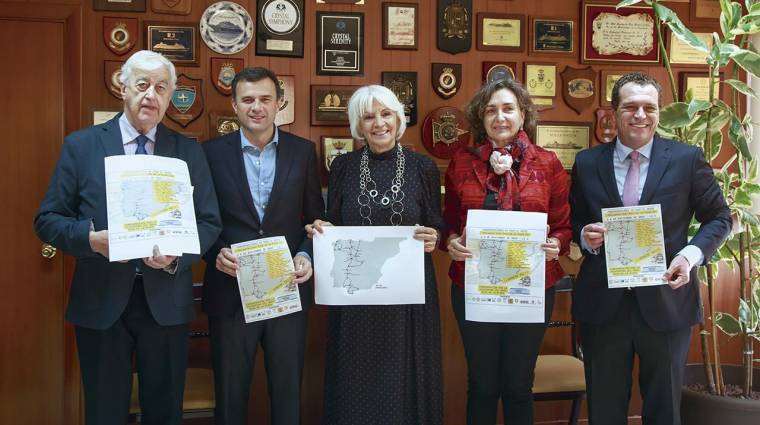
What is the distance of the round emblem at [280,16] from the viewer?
3.38 meters

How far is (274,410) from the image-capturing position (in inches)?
108

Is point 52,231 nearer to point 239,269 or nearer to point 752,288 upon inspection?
point 239,269

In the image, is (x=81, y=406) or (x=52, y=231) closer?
(x=52, y=231)

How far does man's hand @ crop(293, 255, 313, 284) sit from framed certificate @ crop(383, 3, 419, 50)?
1.40 meters

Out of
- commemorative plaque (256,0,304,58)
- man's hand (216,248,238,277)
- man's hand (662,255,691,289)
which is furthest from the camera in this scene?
commemorative plaque (256,0,304,58)

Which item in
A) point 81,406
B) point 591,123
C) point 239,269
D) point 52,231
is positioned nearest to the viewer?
point 52,231

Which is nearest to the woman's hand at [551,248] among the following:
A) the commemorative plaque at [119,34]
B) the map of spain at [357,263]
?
the map of spain at [357,263]

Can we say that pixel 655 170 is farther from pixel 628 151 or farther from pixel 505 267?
pixel 505 267

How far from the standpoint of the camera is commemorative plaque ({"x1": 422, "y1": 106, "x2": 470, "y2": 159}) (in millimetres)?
3533

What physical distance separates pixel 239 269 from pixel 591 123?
7.40 feet

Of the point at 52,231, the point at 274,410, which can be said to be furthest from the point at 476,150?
the point at 52,231

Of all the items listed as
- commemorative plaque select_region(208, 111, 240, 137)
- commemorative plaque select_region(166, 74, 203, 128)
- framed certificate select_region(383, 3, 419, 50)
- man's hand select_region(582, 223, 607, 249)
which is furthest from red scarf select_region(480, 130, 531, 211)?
commemorative plaque select_region(166, 74, 203, 128)

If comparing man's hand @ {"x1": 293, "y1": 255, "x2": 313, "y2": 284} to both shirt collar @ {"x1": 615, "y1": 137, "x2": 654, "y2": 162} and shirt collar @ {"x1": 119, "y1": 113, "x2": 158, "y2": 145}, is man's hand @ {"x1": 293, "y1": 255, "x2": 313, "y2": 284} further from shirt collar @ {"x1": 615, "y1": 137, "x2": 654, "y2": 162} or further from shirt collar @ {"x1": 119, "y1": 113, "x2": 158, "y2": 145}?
shirt collar @ {"x1": 615, "y1": 137, "x2": 654, "y2": 162}

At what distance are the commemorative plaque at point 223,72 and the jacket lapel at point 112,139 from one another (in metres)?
0.98
